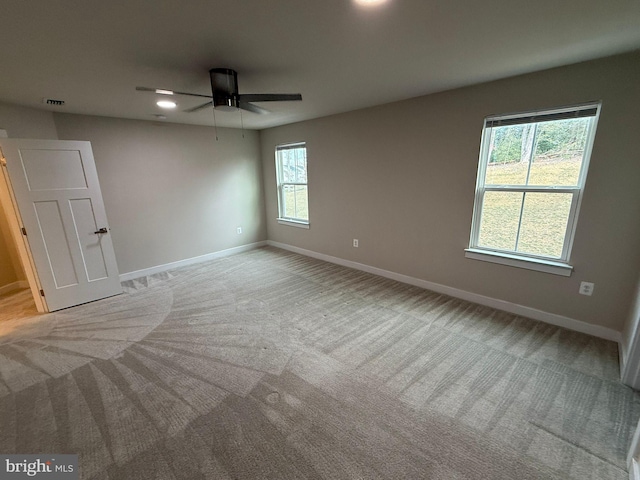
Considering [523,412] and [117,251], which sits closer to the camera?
[523,412]

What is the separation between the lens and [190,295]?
353cm

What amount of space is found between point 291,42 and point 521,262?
9.56 feet

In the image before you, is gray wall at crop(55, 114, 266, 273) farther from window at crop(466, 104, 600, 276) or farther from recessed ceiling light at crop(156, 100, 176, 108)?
window at crop(466, 104, 600, 276)

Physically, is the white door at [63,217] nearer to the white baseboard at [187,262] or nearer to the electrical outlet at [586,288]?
the white baseboard at [187,262]

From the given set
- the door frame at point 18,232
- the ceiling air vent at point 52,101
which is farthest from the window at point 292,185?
the door frame at point 18,232

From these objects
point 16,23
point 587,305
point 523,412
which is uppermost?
point 16,23

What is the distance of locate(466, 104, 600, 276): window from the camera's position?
241cm

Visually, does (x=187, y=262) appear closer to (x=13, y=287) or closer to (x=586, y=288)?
(x=13, y=287)

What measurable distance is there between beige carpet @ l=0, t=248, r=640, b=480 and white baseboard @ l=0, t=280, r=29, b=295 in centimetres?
128

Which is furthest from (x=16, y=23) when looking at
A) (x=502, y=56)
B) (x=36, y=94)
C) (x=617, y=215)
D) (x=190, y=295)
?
(x=617, y=215)

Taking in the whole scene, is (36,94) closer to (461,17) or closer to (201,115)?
(201,115)

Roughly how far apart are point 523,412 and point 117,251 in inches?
196

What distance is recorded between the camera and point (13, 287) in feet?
12.8

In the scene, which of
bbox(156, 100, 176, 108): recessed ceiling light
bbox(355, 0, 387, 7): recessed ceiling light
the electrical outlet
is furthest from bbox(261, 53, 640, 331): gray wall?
bbox(156, 100, 176, 108): recessed ceiling light
